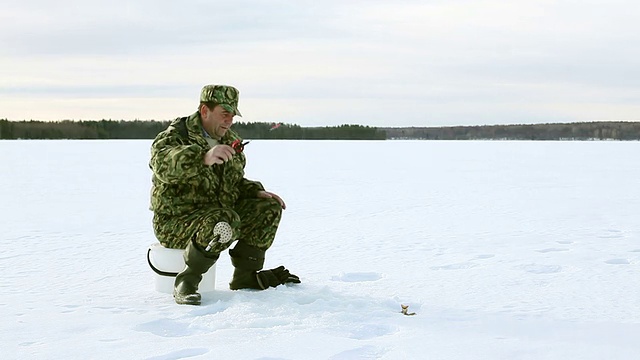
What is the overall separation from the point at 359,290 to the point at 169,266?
111cm

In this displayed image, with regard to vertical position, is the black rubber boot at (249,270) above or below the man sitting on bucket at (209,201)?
below

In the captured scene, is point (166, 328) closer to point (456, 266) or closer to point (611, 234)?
point (456, 266)

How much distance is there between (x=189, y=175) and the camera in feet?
11.9

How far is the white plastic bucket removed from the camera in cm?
398

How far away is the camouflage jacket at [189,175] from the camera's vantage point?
3.60 metres

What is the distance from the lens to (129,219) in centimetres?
781

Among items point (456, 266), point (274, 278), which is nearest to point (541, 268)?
point (456, 266)

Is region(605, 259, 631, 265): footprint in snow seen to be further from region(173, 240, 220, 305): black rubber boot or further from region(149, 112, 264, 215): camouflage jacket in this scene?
region(173, 240, 220, 305): black rubber boot

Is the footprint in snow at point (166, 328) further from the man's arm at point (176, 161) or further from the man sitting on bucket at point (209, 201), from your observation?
the man's arm at point (176, 161)

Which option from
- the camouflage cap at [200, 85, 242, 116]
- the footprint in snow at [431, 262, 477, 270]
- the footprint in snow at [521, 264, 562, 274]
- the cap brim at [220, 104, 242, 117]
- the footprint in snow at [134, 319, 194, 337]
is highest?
the camouflage cap at [200, 85, 242, 116]

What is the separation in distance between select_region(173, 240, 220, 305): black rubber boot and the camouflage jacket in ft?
0.84

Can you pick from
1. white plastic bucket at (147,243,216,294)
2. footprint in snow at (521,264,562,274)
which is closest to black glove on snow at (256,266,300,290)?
white plastic bucket at (147,243,216,294)

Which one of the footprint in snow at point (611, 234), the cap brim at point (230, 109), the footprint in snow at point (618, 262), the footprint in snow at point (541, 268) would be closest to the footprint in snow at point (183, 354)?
the cap brim at point (230, 109)

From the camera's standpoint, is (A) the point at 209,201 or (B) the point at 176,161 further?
(A) the point at 209,201
